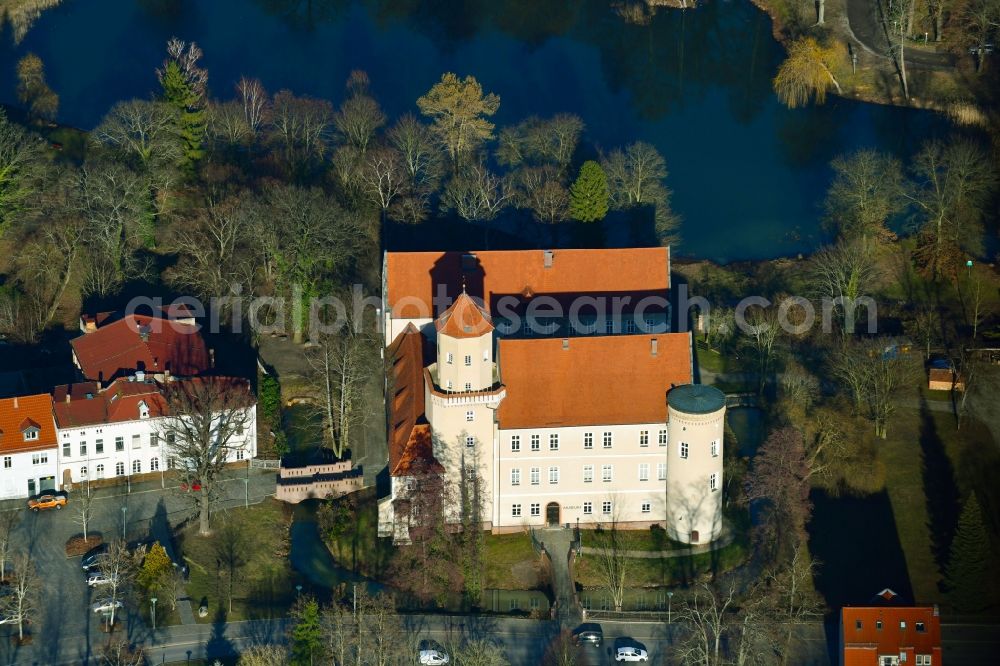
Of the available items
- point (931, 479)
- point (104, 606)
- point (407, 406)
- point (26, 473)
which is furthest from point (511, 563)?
point (26, 473)

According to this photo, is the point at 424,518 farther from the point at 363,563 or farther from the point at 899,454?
the point at 899,454

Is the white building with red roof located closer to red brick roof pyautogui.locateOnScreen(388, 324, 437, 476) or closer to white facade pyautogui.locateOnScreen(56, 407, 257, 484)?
white facade pyautogui.locateOnScreen(56, 407, 257, 484)

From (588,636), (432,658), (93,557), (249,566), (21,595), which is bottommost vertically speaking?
(432,658)

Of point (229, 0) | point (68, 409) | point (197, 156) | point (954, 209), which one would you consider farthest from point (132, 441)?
point (229, 0)

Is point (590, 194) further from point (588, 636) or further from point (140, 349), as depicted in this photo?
point (588, 636)

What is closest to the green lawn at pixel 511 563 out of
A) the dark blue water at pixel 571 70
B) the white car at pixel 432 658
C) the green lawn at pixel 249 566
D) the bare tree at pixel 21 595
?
the white car at pixel 432 658

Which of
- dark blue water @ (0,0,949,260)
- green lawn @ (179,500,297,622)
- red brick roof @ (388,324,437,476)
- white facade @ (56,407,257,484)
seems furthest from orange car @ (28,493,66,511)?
dark blue water @ (0,0,949,260)
